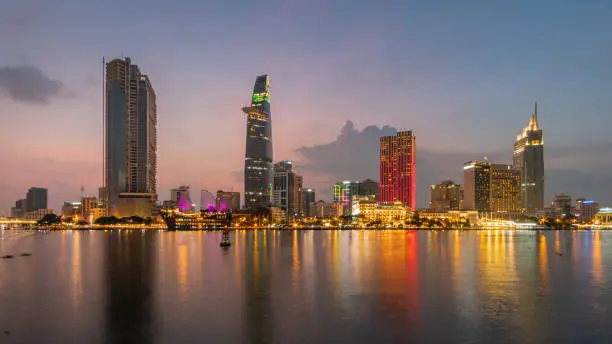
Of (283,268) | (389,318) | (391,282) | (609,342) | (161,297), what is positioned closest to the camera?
(609,342)

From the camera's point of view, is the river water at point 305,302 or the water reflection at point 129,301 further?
the river water at point 305,302

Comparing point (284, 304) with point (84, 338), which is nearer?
point (84, 338)

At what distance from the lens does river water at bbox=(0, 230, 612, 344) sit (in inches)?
1113

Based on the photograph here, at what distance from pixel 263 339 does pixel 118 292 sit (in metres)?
20.1

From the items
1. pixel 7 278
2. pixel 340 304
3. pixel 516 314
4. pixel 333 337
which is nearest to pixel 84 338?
pixel 333 337

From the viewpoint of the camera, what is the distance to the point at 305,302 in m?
37.4

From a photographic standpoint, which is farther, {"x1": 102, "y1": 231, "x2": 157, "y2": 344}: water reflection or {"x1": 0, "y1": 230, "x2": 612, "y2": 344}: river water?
{"x1": 0, "y1": 230, "x2": 612, "y2": 344}: river water

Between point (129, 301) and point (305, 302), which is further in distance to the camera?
point (129, 301)

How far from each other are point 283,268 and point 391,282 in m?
15.6

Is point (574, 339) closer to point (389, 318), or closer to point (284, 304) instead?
point (389, 318)

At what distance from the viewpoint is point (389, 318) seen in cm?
3191

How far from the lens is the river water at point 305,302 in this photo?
92.7ft

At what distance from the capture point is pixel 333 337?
89.9ft

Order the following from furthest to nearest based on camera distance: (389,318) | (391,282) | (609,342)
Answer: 1. (391,282)
2. (389,318)
3. (609,342)
